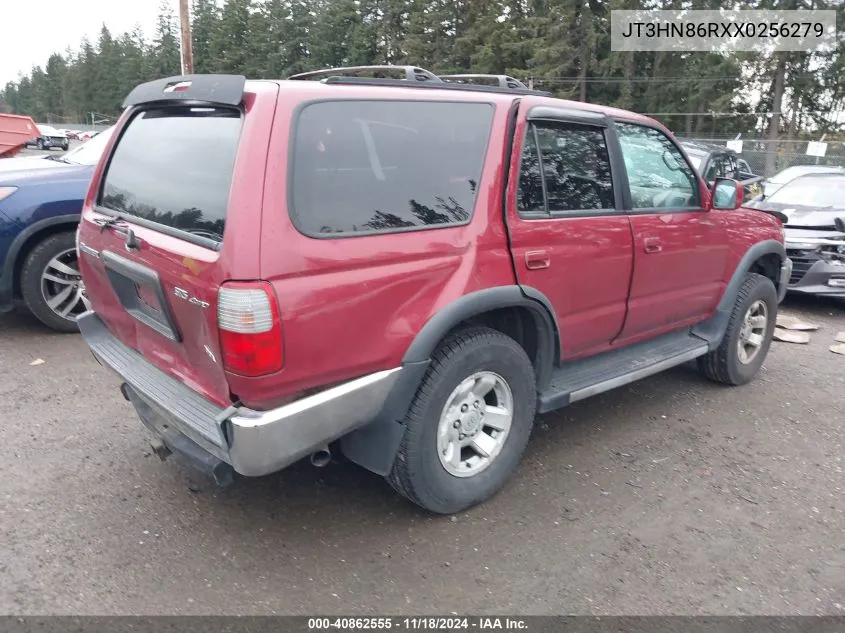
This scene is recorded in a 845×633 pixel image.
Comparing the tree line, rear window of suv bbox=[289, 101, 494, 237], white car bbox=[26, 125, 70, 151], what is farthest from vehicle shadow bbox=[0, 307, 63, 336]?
white car bbox=[26, 125, 70, 151]

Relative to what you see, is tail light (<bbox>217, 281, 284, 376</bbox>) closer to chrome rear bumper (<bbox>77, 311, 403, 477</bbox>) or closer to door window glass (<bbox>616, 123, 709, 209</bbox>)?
chrome rear bumper (<bbox>77, 311, 403, 477</bbox>)

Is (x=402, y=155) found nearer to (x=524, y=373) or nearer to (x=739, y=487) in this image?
(x=524, y=373)

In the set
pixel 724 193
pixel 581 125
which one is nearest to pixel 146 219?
pixel 581 125

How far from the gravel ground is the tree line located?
36.0m

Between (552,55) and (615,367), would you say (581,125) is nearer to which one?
(615,367)

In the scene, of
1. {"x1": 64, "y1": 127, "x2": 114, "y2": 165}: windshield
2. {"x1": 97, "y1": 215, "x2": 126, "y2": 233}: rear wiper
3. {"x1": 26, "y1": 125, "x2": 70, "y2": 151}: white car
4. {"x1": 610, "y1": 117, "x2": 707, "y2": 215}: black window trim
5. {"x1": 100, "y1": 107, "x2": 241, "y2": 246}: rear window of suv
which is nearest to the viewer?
{"x1": 100, "y1": 107, "x2": 241, "y2": 246}: rear window of suv

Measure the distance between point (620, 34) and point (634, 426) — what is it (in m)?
37.4

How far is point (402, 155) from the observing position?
286 cm

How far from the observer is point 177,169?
9.50ft

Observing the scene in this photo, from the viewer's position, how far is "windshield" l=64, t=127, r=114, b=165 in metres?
6.20

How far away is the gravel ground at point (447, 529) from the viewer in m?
2.64

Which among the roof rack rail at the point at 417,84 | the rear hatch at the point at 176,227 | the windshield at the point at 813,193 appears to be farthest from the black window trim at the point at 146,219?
the windshield at the point at 813,193

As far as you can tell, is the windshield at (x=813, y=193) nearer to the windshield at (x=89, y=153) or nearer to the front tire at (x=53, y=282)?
the windshield at (x=89, y=153)

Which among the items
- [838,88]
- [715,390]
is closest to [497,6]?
[838,88]
